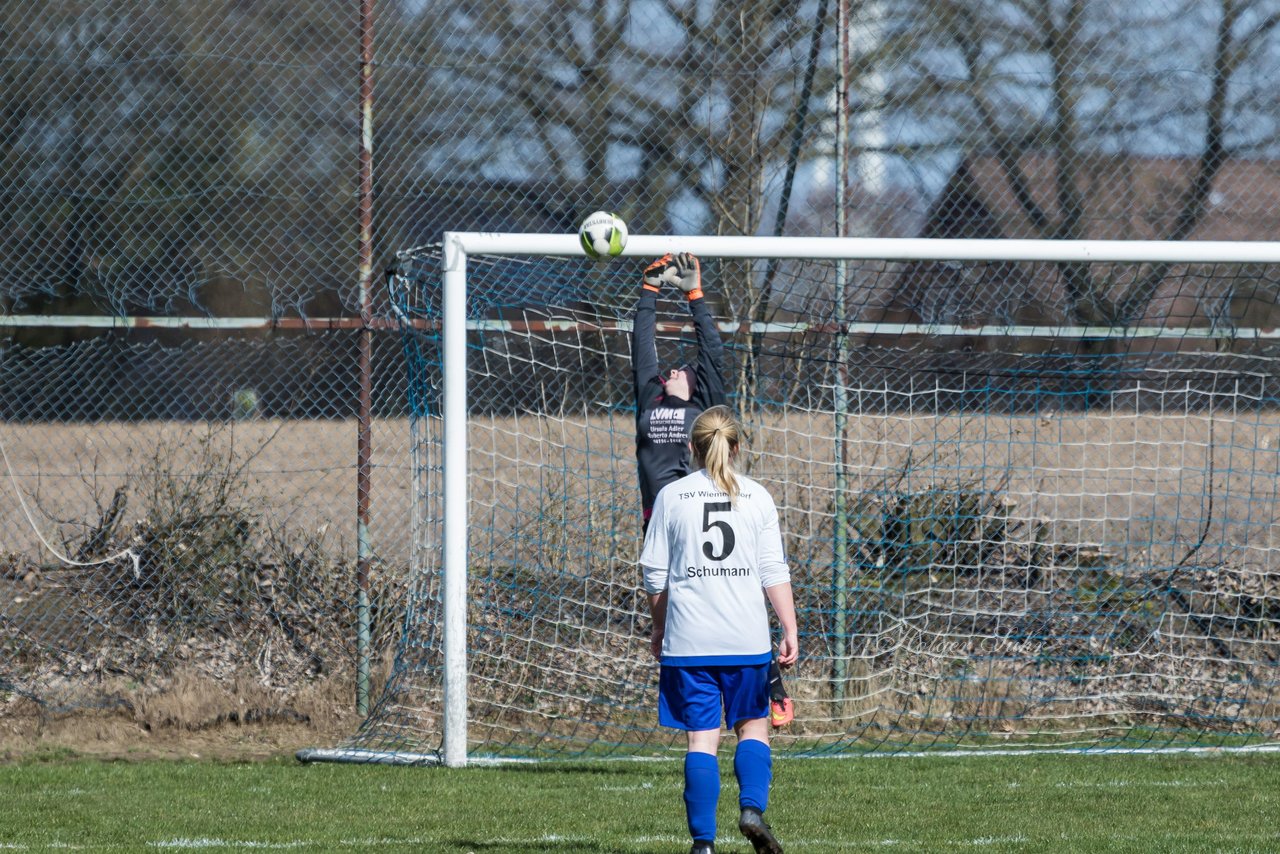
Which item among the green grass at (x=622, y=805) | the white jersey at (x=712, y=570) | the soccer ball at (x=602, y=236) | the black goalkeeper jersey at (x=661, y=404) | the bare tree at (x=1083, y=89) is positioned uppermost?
the bare tree at (x=1083, y=89)

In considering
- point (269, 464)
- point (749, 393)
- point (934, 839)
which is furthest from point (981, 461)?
point (269, 464)

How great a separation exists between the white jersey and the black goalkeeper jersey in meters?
1.65

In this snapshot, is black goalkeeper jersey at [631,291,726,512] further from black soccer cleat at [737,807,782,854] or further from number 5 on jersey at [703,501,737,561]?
black soccer cleat at [737,807,782,854]

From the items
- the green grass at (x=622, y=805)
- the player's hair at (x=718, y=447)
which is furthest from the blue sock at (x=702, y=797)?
the player's hair at (x=718, y=447)

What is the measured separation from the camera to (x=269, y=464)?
382 inches

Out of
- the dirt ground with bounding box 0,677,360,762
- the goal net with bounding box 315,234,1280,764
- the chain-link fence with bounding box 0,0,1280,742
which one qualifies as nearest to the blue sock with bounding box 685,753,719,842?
the goal net with bounding box 315,234,1280,764

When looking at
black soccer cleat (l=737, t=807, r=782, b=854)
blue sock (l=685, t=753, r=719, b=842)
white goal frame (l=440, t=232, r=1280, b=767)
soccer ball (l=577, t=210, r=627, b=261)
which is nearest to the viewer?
black soccer cleat (l=737, t=807, r=782, b=854)

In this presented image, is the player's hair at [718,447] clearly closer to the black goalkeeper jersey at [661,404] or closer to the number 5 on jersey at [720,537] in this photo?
the number 5 on jersey at [720,537]

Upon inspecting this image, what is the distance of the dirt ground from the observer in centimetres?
818

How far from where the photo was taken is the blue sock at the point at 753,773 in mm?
4598

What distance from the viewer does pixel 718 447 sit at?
4.77 metres

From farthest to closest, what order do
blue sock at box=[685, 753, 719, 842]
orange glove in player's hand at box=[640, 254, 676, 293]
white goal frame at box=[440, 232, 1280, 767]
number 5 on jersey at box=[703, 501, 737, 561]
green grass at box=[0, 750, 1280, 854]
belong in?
white goal frame at box=[440, 232, 1280, 767] < orange glove in player's hand at box=[640, 254, 676, 293] < green grass at box=[0, 750, 1280, 854] < number 5 on jersey at box=[703, 501, 737, 561] < blue sock at box=[685, 753, 719, 842]

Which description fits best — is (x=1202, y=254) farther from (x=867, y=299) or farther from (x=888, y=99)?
(x=888, y=99)

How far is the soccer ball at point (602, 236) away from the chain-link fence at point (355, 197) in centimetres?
203
